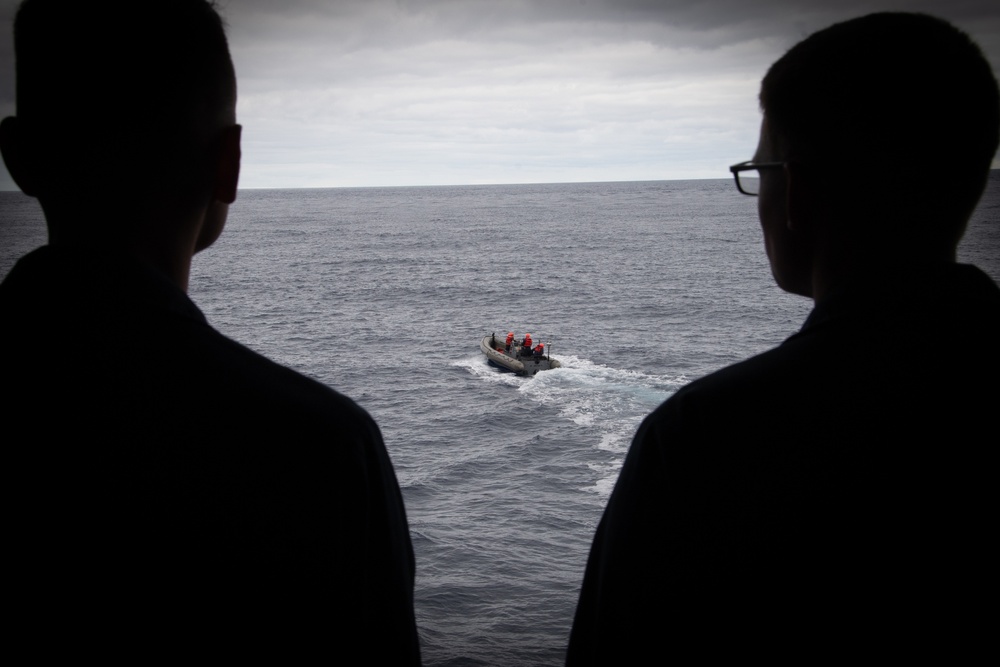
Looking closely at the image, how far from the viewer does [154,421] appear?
1211mm

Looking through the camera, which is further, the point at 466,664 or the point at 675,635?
the point at 466,664

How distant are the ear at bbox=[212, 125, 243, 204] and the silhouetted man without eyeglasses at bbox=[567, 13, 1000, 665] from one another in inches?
34.3

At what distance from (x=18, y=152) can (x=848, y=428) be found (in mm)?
1422

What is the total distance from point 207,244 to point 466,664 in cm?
1653

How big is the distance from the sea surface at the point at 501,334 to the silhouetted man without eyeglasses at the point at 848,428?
3.37 m

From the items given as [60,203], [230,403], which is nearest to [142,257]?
[60,203]

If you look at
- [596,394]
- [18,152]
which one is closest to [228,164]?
[18,152]

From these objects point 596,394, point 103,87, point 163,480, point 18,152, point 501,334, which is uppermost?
point 103,87

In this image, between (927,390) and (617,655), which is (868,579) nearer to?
(927,390)

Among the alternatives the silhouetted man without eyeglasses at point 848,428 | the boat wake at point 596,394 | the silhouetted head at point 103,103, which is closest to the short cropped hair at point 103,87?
the silhouetted head at point 103,103

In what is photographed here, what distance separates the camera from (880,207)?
4.67 feet

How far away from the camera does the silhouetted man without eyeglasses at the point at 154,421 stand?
3.84ft

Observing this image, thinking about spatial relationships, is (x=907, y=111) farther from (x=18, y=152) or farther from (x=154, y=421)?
(x=18, y=152)

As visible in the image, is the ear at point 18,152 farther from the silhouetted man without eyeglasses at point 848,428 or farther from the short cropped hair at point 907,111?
the short cropped hair at point 907,111
